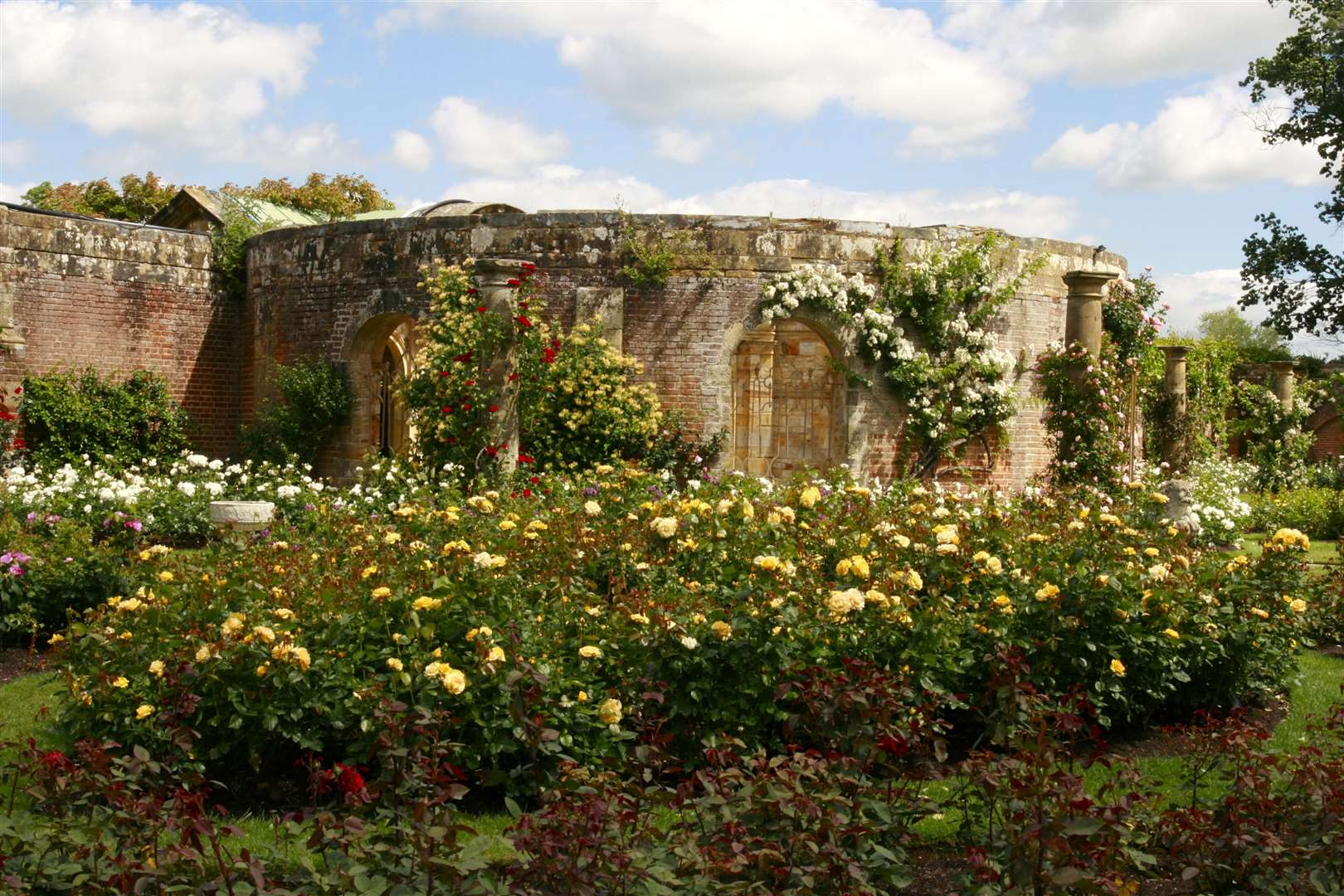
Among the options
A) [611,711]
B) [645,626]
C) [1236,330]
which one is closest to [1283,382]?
[645,626]

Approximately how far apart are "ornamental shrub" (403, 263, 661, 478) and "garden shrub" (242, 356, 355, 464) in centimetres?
148

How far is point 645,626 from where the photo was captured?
5078mm

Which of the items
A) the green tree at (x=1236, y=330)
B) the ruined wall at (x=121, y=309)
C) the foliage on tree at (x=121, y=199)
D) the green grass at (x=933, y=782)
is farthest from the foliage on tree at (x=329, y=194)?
the green tree at (x=1236, y=330)

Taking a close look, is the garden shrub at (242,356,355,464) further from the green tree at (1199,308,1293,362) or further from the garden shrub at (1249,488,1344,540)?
the green tree at (1199,308,1293,362)

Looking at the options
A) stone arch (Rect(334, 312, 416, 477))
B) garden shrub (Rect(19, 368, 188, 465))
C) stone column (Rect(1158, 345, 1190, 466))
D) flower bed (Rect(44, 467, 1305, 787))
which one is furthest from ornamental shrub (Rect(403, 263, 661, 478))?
stone column (Rect(1158, 345, 1190, 466))

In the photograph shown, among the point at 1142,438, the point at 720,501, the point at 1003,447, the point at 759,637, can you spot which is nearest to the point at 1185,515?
the point at 1003,447

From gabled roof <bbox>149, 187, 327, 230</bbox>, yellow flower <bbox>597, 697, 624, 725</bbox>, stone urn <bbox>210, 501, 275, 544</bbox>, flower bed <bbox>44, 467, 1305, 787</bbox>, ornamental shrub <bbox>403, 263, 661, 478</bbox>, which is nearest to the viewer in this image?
yellow flower <bbox>597, 697, 624, 725</bbox>

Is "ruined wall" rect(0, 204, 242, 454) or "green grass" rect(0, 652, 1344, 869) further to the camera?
"ruined wall" rect(0, 204, 242, 454)

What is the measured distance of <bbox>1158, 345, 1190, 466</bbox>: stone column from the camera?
18.1 metres

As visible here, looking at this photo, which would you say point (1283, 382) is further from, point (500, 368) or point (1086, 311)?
point (500, 368)

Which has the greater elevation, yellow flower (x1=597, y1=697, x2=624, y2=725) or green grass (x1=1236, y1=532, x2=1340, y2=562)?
yellow flower (x1=597, y1=697, x2=624, y2=725)

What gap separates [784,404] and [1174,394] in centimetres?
692

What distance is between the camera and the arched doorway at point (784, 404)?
14.3m

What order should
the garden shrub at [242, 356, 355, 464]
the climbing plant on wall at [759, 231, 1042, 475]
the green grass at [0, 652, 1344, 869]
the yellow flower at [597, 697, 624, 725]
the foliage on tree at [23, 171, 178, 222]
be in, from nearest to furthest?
the green grass at [0, 652, 1344, 869] → the yellow flower at [597, 697, 624, 725] → the climbing plant on wall at [759, 231, 1042, 475] → the garden shrub at [242, 356, 355, 464] → the foliage on tree at [23, 171, 178, 222]
